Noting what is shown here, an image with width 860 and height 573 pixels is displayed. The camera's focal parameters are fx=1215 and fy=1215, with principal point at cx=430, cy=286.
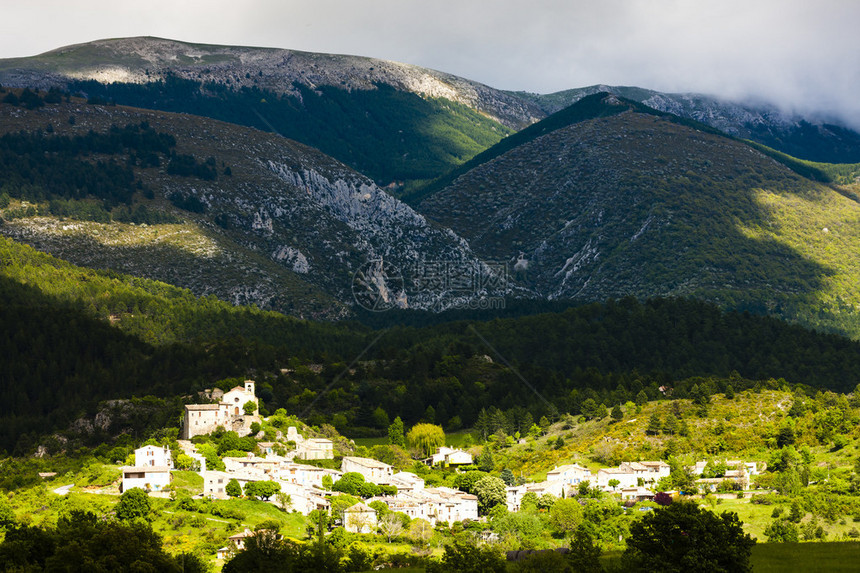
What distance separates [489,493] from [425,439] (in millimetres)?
33653

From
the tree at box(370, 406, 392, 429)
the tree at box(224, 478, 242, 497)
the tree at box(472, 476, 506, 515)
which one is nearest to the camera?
the tree at box(224, 478, 242, 497)

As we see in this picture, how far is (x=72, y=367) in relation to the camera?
173500 millimetres

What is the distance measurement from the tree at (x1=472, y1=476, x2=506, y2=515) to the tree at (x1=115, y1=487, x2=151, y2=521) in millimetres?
32995

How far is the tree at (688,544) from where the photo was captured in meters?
68.2

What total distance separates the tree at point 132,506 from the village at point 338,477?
6520mm

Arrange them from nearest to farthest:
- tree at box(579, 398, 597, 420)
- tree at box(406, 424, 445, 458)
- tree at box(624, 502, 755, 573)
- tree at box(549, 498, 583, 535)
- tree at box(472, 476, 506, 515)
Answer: tree at box(624, 502, 755, 573) < tree at box(549, 498, 583, 535) < tree at box(472, 476, 506, 515) < tree at box(406, 424, 445, 458) < tree at box(579, 398, 597, 420)

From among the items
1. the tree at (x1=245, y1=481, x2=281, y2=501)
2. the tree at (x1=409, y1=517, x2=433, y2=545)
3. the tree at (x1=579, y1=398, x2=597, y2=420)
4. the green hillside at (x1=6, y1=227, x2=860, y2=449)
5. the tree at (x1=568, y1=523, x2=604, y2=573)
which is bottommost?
the tree at (x1=409, y1=517, x2=433, y2=545)

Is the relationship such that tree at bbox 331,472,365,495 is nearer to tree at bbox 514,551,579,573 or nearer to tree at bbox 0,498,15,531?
tree at bbox 0,498,15,531

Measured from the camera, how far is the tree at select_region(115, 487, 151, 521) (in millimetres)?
92812

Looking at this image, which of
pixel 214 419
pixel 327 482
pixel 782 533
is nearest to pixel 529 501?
pixel 327 482

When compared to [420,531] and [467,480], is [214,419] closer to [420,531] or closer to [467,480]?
[467,480]

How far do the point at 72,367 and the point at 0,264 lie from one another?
31.7 m

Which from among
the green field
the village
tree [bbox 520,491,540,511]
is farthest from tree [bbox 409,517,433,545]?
the green field

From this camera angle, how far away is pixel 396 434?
14812cm
